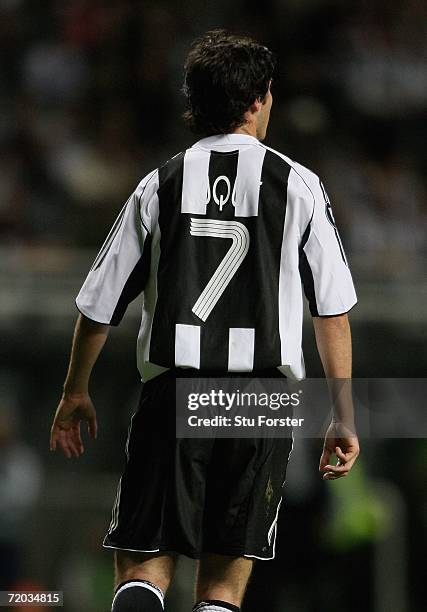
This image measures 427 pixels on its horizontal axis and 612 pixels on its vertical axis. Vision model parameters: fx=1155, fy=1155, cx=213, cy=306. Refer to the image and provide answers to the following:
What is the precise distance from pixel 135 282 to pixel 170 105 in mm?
5874

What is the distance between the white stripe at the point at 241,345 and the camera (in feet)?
9.91

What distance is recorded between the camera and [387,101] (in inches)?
353

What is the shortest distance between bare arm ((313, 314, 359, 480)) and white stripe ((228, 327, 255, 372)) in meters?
0.22

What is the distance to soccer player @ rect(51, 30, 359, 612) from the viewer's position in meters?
3.02

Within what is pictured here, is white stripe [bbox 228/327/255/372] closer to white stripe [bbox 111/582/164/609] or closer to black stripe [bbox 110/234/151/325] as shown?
black stripe [bbox 110/234/151/325]

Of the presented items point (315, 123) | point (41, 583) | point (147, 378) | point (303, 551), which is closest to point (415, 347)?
point (303, 551)

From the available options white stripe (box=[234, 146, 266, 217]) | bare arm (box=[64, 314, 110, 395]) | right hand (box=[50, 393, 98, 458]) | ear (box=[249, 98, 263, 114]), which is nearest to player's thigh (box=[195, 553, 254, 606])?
right hand (box=[50, 393, 98, 458])

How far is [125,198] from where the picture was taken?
Result: 828cm

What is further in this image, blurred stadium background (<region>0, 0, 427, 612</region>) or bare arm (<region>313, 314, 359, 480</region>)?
blurred stadium background (<region>0, 0, 427, 612</region>)

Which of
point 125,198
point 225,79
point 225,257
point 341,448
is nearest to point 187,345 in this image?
point 225,257

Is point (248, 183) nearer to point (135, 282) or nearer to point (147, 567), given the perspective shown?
point (135, 282)

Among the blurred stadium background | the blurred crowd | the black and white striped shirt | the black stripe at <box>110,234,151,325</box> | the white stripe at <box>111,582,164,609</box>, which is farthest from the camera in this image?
the blurred crowd

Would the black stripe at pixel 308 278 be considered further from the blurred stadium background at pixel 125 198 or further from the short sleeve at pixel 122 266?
the blurred stadium background at pixel 125 198

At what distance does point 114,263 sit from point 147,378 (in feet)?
1.06
